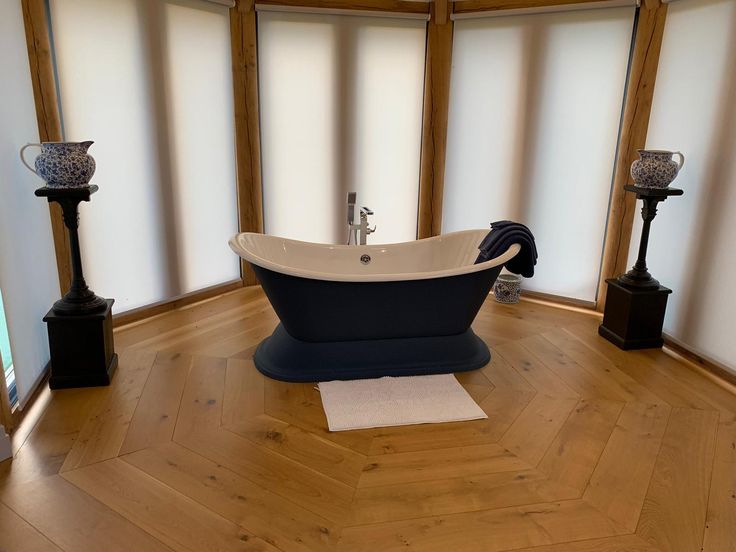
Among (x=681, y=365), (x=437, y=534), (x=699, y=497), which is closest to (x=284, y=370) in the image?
(x=437, y=534)

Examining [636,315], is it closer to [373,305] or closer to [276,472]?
[373,305]

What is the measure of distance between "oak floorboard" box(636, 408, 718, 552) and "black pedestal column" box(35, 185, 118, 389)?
2414 millimetres

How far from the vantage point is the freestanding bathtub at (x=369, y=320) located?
2.74 meters

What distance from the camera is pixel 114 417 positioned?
245cm

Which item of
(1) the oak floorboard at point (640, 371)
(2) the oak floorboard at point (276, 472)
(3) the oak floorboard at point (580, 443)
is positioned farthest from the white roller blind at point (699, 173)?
(2) the oak floorboard at point (276, 472)

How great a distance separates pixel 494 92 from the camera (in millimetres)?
3963

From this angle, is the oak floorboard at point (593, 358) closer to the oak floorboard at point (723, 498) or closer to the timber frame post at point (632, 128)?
the oak floorboard at point (723, 498)

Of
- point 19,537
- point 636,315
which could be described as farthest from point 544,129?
point 19,537

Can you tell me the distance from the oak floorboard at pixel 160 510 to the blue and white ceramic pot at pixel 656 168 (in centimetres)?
267

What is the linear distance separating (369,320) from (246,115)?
2002mm

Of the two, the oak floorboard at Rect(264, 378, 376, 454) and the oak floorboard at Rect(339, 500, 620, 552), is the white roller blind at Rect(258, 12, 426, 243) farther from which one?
the oak floorboard at Rect(339, 500, 620, 552)

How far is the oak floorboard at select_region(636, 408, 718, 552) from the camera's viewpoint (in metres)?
1.81

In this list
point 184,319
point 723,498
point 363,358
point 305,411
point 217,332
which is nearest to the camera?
point 723,498

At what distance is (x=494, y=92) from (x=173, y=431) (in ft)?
10.1
